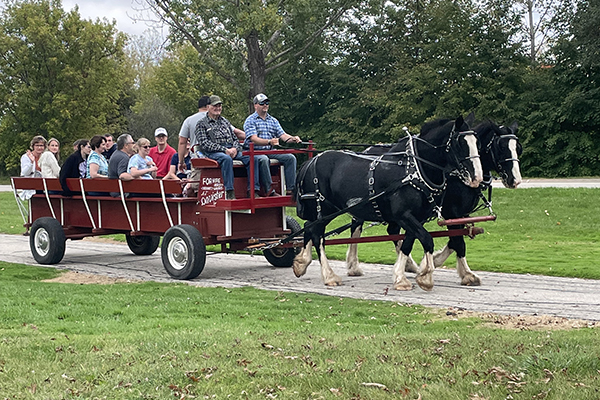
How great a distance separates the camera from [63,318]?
859cm

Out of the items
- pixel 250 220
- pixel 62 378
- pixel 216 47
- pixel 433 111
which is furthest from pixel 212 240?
pixel 433 111

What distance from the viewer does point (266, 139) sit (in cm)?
1204

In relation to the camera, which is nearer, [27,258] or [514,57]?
[27,258]

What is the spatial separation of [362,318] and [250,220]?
4.04 m

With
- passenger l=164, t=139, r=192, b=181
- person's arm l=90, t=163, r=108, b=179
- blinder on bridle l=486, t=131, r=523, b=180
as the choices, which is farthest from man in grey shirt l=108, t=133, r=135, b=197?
blinder on bridle l=486, t=131, r=523, b=180

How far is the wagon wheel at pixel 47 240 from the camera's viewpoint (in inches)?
548

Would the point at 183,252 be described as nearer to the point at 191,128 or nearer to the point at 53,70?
the point at 191,128

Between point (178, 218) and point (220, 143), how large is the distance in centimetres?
143

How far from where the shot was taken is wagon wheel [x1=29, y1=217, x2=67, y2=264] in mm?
13922

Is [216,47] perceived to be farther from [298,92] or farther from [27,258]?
[27,258]

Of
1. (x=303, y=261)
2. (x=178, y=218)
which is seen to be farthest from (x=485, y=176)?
(x=178, y=218)

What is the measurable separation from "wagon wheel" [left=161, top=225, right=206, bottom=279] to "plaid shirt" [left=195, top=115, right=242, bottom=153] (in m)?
1.24

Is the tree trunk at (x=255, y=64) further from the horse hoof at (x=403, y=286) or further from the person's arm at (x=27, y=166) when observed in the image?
the horse hoof at (x=403, y=286)

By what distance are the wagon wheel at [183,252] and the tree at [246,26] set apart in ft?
62.9
